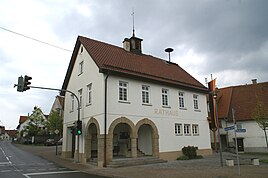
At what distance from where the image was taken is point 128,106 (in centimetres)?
1958

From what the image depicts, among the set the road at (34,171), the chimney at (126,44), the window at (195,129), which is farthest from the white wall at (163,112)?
the chimney at (126,44)

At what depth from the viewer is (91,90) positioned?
2067 centimetres

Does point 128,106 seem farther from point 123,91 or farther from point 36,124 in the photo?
point 36,124

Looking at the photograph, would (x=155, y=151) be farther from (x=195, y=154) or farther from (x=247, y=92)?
(x=247, y=92)

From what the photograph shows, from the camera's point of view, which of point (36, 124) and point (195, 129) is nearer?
point (195, 129)

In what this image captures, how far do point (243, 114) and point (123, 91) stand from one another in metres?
21.3

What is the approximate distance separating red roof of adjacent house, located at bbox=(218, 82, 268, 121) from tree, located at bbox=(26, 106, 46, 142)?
34434 millimetres

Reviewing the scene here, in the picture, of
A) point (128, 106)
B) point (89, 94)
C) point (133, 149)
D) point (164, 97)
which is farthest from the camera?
point (164, 97)

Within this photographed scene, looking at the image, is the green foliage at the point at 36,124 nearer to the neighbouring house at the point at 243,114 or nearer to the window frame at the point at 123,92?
the neighbouring house at the point at 243,114

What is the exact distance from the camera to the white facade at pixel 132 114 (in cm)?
1895

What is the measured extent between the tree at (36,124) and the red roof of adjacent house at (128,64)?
87.4ft

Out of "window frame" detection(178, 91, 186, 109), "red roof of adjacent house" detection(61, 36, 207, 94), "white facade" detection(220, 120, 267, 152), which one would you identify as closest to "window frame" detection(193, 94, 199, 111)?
"red roof of adjacent house" detection(61, 36, 207, 94)

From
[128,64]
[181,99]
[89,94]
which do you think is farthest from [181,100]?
[89,94]

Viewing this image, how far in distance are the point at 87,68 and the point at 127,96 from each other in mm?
4696
